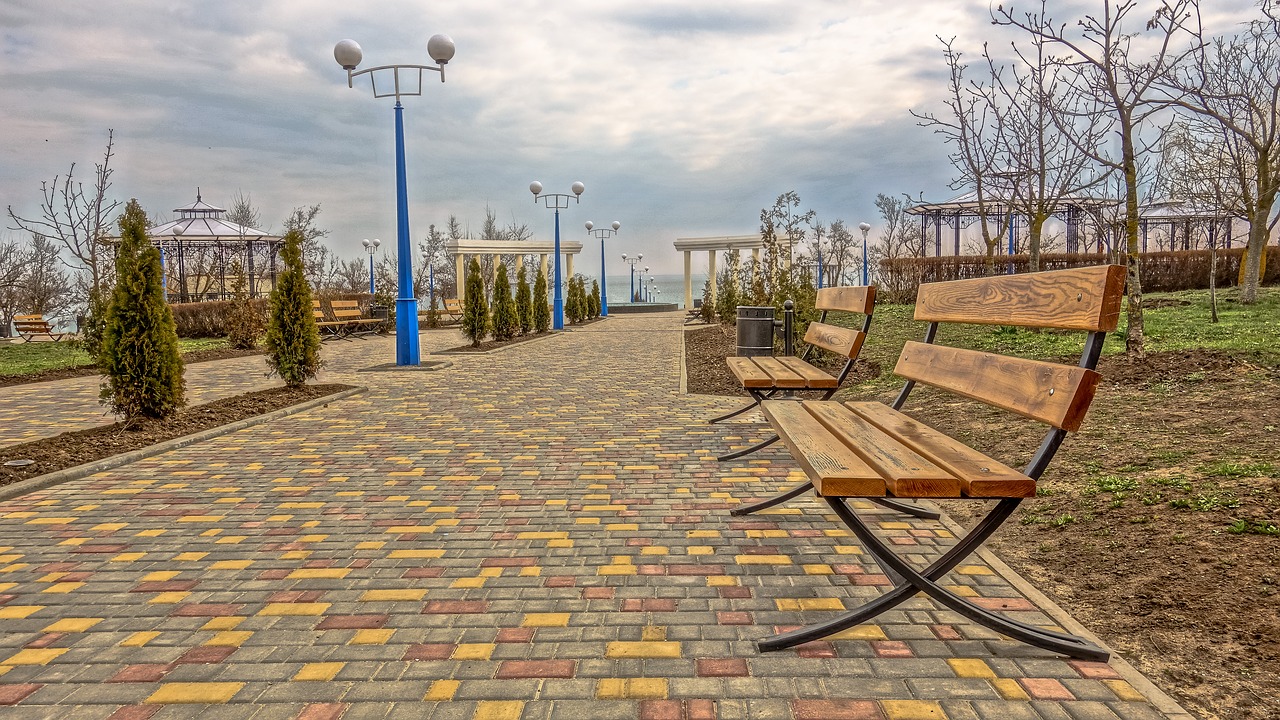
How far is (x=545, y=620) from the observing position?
2527mm

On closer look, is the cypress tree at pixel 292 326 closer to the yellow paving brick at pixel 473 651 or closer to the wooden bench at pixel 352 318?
the yellow paving brick at pixel 473 651

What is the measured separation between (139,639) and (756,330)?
761 cm

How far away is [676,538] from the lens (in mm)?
3359

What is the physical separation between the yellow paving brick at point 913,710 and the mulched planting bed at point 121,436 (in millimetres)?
5040

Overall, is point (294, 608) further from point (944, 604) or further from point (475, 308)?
point (475, 308)

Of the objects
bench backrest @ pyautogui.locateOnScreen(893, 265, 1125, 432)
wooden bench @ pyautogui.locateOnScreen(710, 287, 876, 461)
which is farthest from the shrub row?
bench backrest @ pyautogui.locateOnScreen(893, 265, 1125, 432)

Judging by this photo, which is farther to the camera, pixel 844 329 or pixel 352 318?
pixel 352 318

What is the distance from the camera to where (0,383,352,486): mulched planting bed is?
489cm

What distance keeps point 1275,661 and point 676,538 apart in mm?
2050

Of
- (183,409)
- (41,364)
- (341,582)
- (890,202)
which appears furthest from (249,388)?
(890,202)

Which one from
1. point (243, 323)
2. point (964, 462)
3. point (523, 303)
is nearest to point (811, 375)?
point (964, 462)

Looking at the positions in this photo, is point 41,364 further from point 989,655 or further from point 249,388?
point 989,655

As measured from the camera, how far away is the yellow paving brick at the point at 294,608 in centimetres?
263

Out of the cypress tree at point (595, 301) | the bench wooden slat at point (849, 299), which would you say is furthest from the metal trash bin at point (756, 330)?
the cypress tree at point (595, 301)
